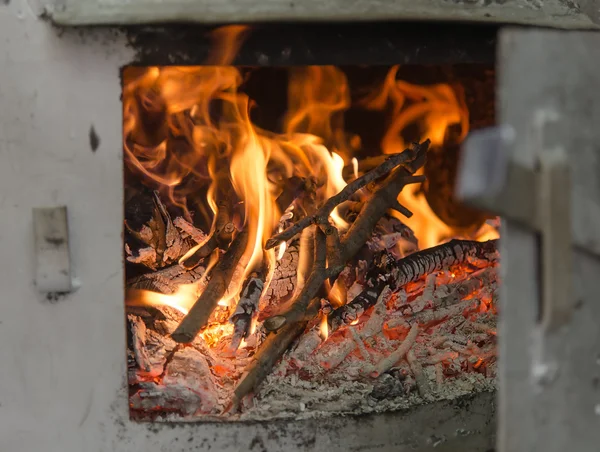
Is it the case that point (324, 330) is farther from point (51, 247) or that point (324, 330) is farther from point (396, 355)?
point (51, 247)

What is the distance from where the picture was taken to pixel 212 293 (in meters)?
1.68

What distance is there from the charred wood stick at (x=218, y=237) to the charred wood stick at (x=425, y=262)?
0.37 m

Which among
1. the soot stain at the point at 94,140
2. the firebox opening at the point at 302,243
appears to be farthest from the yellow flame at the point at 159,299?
the soot stain at the point at 94,140

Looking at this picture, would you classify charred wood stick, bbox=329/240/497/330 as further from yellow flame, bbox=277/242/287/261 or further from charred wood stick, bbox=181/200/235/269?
charred wood stick, bbox=181/200/235/269

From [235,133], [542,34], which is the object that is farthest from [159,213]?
[542,34]

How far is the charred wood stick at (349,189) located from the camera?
1696 millimetres

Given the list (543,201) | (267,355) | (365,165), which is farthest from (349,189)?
(543,201)

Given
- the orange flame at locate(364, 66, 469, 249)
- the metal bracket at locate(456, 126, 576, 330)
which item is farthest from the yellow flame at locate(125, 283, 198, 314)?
the metal bracket at locate(456, 126, 576, 330)

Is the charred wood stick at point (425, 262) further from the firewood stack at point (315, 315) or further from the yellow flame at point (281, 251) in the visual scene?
the yellow flame at point (281, 251)

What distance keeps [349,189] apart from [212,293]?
1.41 feet

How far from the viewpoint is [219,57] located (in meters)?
1.35

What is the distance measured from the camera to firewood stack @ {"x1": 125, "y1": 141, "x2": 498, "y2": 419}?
1.57 metres

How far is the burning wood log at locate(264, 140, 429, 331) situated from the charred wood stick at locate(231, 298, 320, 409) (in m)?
0.05

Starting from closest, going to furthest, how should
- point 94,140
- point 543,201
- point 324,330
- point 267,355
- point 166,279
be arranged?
1. point 543,201
2. point 94,140
3. point 267,355
4. point 324,330
5. point 166,279
